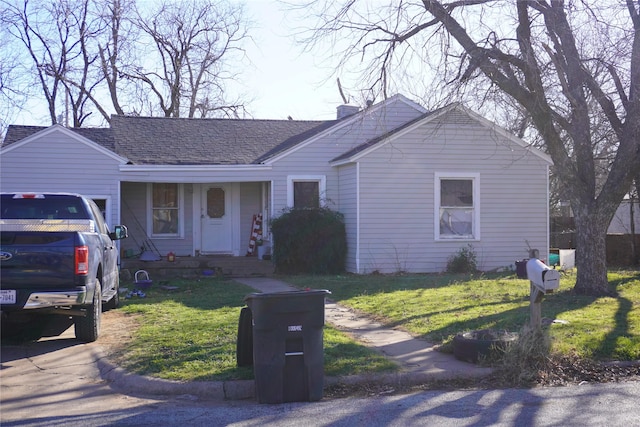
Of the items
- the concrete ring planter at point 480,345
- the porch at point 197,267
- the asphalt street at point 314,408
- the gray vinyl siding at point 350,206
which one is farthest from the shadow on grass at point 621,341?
the porch at point 197,267

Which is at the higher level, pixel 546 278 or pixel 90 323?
pixel 546 278

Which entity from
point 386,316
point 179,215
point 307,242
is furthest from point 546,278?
point 179,215

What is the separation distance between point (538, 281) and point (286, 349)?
9.61ft

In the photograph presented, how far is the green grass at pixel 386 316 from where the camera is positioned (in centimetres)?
801

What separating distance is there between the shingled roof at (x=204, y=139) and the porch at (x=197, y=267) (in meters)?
2.57

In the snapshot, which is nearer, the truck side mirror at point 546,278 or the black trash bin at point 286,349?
the black trash bin at point 286,349

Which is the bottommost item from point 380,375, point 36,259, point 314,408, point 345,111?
point 314,408

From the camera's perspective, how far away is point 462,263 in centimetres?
1795

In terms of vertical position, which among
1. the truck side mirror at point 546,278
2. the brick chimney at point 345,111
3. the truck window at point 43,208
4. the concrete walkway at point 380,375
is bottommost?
the concrete walkway at point 380,375

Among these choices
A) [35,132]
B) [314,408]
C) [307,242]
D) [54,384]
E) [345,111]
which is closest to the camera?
[314,408]

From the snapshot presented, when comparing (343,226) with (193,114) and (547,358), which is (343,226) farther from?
(193,114)

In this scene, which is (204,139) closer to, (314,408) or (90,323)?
(90,323)

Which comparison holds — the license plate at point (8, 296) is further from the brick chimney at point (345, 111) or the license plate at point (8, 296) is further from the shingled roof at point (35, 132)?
the brick chimney at point (345, 111)

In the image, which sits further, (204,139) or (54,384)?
(204,139)
